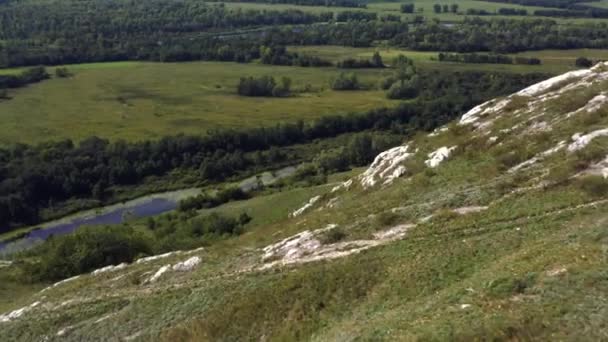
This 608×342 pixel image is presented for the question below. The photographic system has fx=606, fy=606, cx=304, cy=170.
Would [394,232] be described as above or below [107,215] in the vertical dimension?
above

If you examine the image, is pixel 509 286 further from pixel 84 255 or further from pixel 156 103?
pixel 156 103

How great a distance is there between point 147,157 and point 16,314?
86.8 meters

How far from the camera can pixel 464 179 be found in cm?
3875

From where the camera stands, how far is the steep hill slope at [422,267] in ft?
69.1

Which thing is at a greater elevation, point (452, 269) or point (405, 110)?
point (452, 269)

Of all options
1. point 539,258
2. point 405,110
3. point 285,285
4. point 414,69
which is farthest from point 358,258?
point 414,69

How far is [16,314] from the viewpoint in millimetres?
37344

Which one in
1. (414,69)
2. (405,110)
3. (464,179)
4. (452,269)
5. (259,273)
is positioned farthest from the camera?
(414,69)

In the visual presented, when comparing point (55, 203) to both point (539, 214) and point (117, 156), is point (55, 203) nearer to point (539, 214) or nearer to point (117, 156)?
point (117, 156)

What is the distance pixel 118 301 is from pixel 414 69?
163 meters

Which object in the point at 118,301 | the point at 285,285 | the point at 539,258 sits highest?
the point at 539,258

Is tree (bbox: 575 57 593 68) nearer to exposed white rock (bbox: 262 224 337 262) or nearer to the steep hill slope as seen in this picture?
the steep hill slope

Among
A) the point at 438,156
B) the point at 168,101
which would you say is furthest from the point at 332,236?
the point at 168,101

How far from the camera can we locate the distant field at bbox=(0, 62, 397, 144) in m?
141
